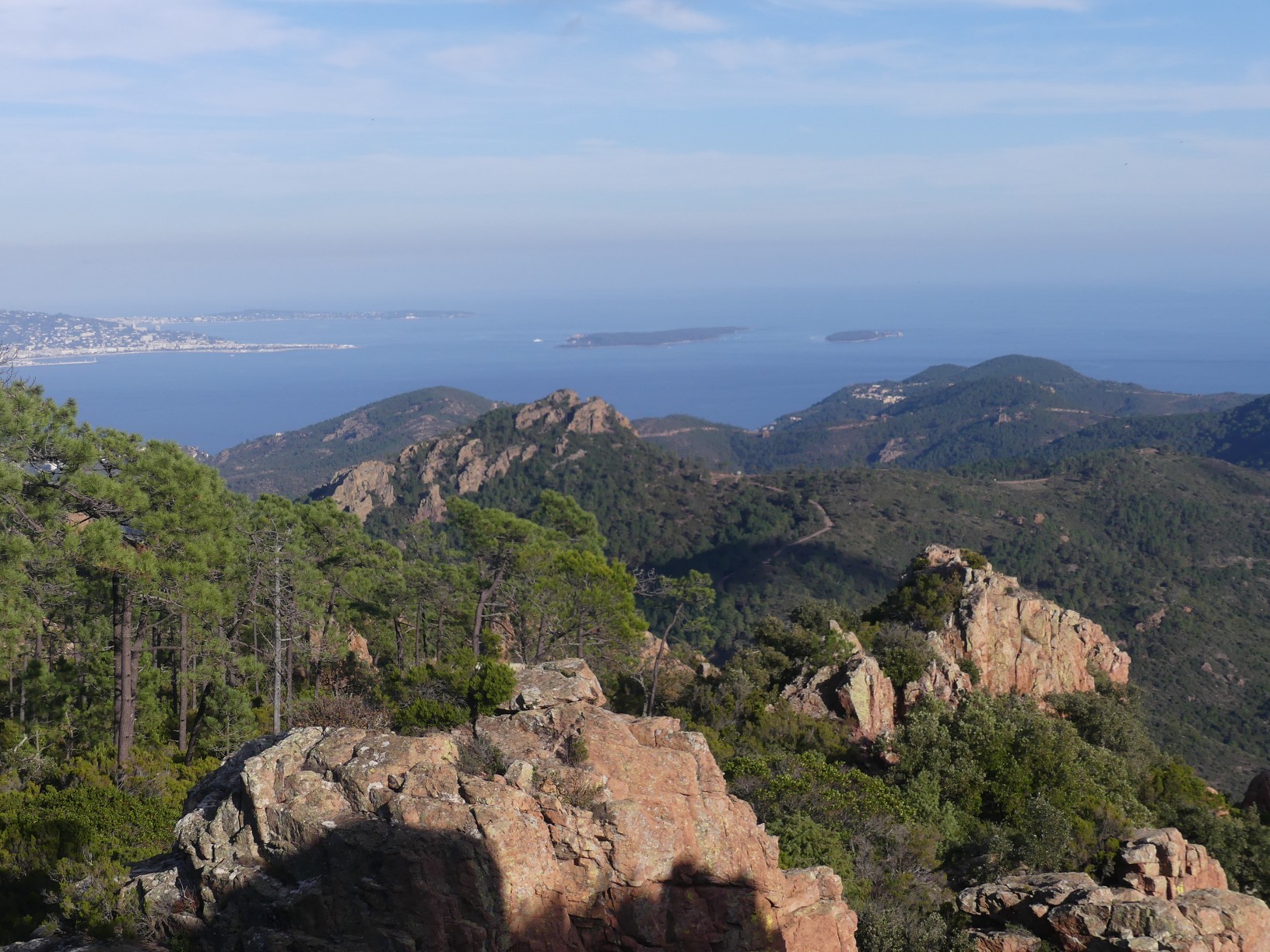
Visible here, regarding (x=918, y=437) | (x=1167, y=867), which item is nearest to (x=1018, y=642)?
(x=1167, y=867)

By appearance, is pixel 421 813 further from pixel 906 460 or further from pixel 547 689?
pixel 906 460

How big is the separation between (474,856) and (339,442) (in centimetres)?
16963

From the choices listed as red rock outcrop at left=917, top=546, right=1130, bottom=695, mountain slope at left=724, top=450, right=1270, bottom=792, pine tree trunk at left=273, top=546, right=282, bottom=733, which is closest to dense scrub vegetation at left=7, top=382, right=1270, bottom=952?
pine tree trunk at left=273, top=546, right=282, bottom=733

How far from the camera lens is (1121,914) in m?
14.0

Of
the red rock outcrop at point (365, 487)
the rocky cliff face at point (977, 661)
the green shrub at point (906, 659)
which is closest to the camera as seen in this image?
the rocky cliff face at point (977, 661)

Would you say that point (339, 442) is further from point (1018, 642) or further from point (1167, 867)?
point (1167, 867)

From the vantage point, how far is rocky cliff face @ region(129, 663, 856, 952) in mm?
9961

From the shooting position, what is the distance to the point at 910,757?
73.5ft

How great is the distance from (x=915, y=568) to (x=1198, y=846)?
2097cm

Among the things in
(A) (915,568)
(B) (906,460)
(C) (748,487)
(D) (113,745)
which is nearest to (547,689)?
(D) (113,745)

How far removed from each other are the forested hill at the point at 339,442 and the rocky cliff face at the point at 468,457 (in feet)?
84.5

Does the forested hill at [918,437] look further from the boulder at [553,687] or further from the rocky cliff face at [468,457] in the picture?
the boulder at [553,687]

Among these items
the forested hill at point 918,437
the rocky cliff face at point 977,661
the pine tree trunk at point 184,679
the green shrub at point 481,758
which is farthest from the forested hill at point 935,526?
the forested hill at point 918,437

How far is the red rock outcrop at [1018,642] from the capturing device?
31.1m
